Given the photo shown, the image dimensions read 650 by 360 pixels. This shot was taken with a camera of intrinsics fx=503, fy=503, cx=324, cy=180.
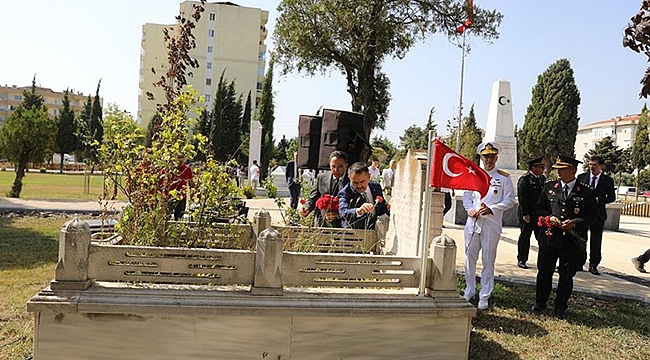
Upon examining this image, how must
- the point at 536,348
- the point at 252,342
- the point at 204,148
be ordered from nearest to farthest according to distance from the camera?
the point at 252,342, the point at 204,148, the point at 536,348

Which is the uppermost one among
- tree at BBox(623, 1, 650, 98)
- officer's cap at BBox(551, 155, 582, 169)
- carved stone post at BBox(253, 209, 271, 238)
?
tree at BBox(623, 1, 650, 98)

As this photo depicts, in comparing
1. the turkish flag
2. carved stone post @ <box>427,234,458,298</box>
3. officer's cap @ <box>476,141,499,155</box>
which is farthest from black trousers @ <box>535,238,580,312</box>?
carved stone post @ <box>427,234,458,298</box>

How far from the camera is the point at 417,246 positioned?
418 cm

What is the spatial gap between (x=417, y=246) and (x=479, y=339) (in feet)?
3.83

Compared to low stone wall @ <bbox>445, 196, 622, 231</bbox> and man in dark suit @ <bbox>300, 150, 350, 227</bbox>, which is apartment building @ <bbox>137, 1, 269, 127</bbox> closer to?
low stone wall @ <bbox>445, 196, 622, 231</bbox>

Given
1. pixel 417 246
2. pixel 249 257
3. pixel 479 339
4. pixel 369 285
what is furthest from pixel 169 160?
pixel 479 339

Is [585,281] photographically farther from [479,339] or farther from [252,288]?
[252,288]

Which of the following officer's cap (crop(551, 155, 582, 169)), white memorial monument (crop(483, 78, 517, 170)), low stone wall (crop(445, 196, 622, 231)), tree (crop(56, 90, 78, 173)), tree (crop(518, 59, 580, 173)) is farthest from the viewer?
tree (crop(56, 90, 78, 173))

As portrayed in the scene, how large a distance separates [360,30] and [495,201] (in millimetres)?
5793

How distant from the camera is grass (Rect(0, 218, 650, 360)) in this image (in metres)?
4.29

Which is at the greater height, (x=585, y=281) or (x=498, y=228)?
(x=498, y=228)

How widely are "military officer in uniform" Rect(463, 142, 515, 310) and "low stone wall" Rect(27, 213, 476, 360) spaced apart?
1.98 meters

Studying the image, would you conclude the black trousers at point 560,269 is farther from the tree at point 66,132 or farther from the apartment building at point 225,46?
the apartment building at point 225,46

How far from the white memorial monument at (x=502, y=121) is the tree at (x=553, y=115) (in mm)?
27938
